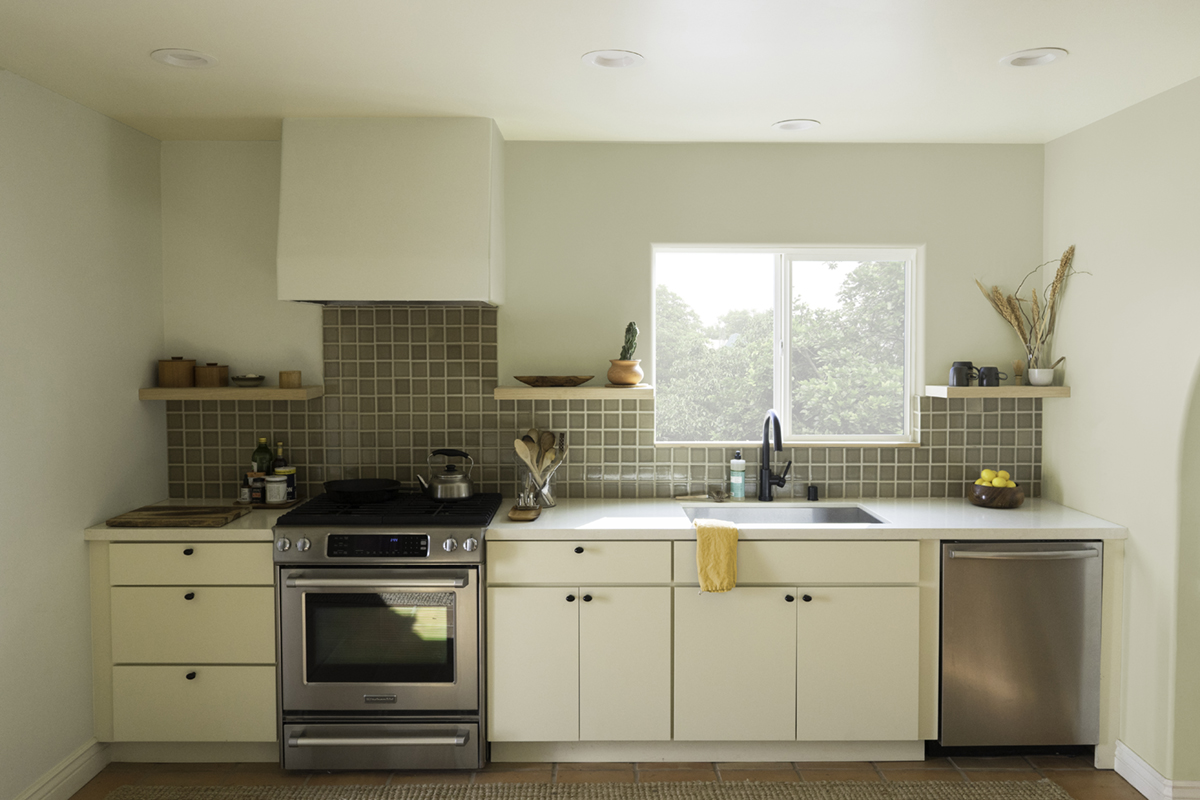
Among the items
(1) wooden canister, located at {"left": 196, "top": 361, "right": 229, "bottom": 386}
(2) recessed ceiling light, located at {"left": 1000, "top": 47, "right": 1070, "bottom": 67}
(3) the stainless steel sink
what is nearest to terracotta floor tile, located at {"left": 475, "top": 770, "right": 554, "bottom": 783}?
(3) the stainless steel sink

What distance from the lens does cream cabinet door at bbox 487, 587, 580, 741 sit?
295cm

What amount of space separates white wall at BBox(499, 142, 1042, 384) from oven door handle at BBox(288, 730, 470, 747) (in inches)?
61.0

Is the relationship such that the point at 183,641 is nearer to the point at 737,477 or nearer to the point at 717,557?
the point at 717,557

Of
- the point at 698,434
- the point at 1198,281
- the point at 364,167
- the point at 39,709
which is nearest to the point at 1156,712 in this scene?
the point at 1198,281

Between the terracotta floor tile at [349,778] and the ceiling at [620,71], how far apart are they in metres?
2.42

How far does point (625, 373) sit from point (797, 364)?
0.82 m

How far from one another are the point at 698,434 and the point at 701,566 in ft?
2.80

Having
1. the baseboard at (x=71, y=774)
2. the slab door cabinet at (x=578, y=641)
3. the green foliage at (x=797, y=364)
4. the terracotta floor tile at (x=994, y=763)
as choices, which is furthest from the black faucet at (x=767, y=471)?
the baseboard at (x=71, y=774)

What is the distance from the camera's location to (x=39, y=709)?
2699 millimetres

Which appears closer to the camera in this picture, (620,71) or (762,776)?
(620,71)

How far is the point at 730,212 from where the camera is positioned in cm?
349

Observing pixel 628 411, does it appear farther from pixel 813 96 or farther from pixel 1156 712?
pixel 1156 712

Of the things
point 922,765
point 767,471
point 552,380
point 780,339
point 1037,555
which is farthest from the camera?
point 780,339

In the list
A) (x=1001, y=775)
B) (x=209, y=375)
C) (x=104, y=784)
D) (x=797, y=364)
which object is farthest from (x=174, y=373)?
(x=1001, y=775)
